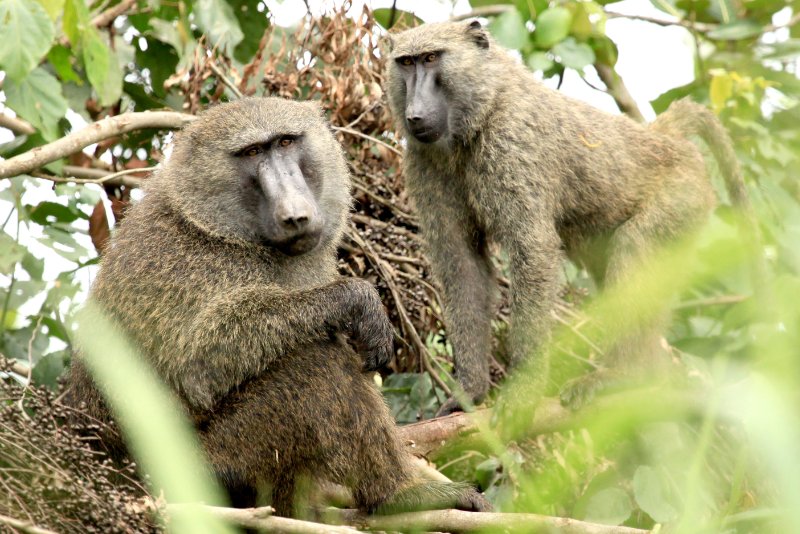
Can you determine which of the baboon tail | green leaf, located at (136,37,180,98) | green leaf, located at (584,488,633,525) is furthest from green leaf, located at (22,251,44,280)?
the baboon tail

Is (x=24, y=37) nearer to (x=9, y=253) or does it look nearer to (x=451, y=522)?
(x=9, y=253)

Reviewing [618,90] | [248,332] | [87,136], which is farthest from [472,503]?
[618,90]

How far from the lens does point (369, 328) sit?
4.12 metres

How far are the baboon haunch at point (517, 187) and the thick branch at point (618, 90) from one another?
136 centimetres

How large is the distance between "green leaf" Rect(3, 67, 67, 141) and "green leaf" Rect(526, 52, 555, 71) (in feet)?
9.08

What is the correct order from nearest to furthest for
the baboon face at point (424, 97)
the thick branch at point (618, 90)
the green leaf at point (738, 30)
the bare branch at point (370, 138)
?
the baboon face at point (424, 97)
the bare branch at point (370, 138)
the green leaf at point (738, 30)
the thick branch at point (618, 90)

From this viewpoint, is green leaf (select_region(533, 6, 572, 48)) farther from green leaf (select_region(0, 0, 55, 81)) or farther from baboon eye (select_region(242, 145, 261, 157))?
green leaf (select_region(0, 0, 55, 81))

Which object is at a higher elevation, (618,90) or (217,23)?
(217,23)

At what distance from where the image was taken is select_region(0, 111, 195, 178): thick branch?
443 centimetres

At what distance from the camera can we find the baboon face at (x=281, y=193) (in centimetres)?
403

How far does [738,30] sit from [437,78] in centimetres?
228

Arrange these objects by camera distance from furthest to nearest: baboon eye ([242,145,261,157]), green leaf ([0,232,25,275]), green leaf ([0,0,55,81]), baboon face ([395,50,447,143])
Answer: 1. baboon face ([395,50,447,143])
2. green leaf ([0,232,25,275])
3. baboon eye ([242,145,261,157])
4. green leaf ([0,0,55,81])

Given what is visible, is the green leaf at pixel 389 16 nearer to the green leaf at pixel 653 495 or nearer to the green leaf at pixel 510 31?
the green leaf at pixel 510 31

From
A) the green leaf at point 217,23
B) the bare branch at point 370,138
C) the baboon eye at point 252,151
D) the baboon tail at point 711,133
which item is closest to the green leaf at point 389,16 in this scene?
the bare branch at point 370,138
